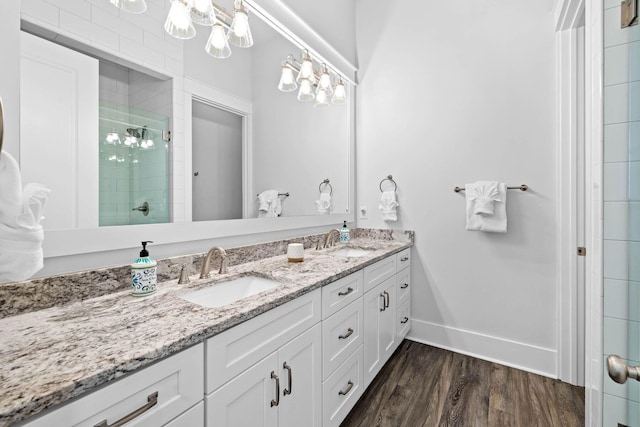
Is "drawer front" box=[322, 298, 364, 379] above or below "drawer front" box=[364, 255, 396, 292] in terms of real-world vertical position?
below

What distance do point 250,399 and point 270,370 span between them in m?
0.10

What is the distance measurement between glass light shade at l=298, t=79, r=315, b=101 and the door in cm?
160

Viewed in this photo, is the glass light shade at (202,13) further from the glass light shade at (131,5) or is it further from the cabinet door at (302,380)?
the cabinet door at (302,380)

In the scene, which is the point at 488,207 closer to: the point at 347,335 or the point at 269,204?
the point at 347,335

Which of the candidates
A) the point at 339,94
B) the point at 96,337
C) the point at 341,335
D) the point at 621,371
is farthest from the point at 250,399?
the point at 339,94

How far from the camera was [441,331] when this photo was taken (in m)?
2.33

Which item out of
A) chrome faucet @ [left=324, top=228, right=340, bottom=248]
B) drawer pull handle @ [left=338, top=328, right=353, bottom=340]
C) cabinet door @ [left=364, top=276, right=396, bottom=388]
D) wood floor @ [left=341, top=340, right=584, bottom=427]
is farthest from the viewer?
chrome faucet @ [left=324, top=228, right=340, bottom=248]

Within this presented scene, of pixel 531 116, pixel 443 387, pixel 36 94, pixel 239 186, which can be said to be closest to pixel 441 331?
pixel 443 387

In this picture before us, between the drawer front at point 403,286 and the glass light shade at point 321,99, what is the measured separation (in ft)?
4.68

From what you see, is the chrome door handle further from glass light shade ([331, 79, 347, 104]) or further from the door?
glass light shade ([331, 79, 347, 104])

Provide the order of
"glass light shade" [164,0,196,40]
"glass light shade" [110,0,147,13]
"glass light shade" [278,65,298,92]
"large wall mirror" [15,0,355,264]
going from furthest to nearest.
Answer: "glass light shade" [278,65,298,92], "glass light shade" [164,0,196,40], "glass light shade" [110,0,147,13], "large wall mirror" [15,0,355,264]

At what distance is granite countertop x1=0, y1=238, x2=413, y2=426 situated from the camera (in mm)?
524

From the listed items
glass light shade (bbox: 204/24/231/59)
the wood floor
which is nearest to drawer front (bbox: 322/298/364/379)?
the wood floor

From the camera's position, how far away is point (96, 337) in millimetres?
716
